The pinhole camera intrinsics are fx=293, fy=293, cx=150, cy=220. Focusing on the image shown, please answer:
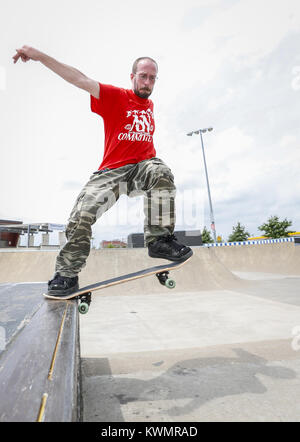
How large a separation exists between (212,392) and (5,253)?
1279 cm

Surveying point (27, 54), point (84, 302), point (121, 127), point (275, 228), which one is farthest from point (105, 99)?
point (275, 228)

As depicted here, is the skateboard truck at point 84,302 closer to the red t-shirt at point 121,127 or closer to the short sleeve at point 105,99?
the red t-shirt at point 121,127

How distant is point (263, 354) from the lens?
12.0 feet

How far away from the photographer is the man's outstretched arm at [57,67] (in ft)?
8.00

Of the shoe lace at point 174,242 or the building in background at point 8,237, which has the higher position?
the building in background at point 8,237

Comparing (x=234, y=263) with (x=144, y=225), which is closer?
(x=144, y=225)

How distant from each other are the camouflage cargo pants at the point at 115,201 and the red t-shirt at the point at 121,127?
0.34 ft

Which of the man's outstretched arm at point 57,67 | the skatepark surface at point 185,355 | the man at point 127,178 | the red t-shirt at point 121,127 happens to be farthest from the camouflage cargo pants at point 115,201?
the man's outstretched arm at point 57,67

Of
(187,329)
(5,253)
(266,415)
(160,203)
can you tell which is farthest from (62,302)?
(5,253)

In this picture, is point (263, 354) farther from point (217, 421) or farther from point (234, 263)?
point (234, 263)

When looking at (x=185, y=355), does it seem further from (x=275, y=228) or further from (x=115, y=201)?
(x=275, y=228)

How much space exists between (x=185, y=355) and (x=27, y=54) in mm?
3703

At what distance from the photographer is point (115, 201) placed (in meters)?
2.88

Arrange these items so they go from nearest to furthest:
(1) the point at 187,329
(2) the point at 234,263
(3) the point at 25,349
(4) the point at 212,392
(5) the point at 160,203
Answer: (3) the point at 25,349
(4) the point at 212,392
(5) the point at 160,203
(1) the point at 187,329
(2) the point at 234,263
